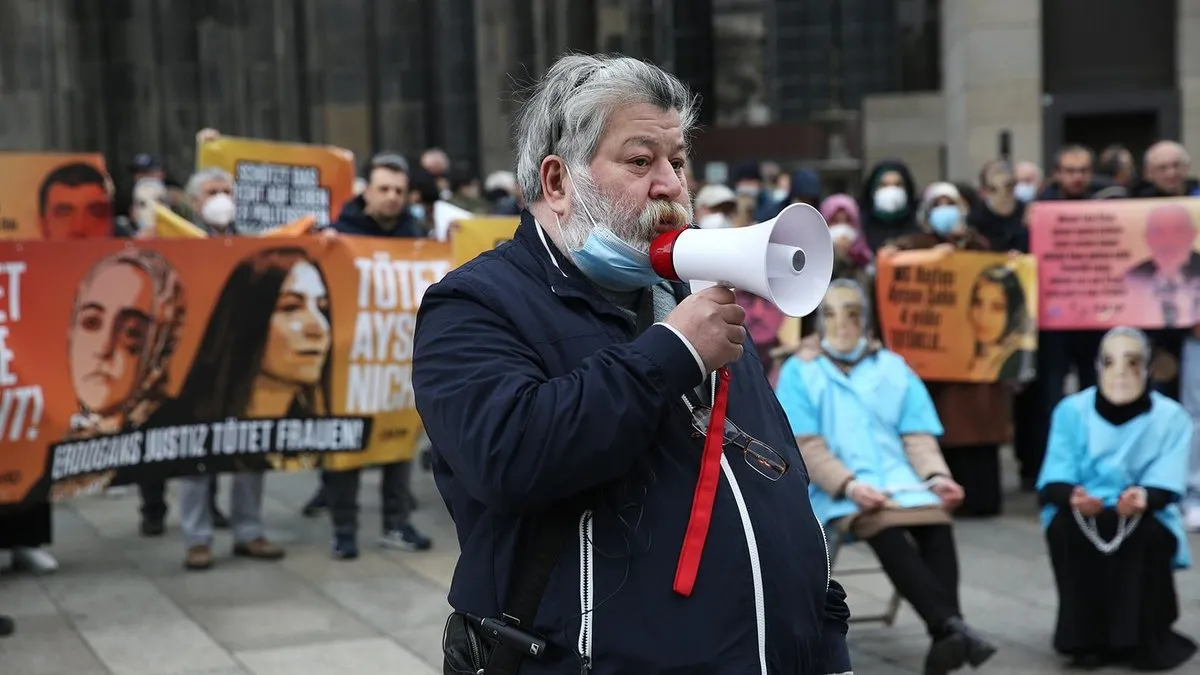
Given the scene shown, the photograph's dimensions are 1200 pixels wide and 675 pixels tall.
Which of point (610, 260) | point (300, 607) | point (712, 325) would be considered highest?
point (610, 260)

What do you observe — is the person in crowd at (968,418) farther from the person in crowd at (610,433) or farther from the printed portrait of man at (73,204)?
the person in crowd at (610,433)

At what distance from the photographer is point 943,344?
9367 millimetres

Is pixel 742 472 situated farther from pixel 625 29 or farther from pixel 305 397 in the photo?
pixel 625 29

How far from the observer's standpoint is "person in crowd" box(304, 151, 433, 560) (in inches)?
322

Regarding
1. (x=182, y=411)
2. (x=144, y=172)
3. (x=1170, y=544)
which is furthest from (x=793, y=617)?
(x=144, y=172)

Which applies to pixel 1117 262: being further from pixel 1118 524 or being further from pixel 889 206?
pixel 1118 524

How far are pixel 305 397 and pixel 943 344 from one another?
3.74 meters

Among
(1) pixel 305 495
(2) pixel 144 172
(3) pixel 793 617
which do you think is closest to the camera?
(3) pixel 793 617

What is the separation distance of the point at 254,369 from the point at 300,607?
4.58 feet

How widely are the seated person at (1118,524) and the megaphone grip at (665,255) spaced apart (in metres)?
4.05

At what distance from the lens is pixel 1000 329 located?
9422mm

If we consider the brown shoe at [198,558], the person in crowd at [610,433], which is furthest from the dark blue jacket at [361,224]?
the person in crowd at [610,433]

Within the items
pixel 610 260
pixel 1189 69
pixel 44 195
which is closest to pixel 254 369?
pixel 44 195

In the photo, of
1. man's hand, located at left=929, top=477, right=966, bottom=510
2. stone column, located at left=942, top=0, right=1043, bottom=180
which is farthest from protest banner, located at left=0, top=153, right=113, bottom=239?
stone column, located at left=942, top=0, right=1043, bottom=180
